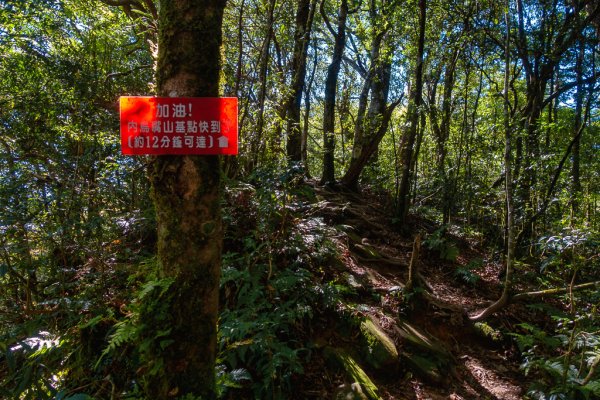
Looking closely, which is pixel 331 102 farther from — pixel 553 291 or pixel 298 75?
pixel 553 291

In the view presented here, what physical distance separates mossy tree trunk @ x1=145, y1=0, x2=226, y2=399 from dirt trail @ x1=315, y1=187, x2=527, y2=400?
2341mm

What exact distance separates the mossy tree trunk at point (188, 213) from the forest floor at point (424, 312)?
149cm

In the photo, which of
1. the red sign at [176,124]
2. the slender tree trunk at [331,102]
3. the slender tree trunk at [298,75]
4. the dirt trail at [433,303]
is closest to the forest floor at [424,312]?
the dirt trail at [433,303]

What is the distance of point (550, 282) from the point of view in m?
6.82

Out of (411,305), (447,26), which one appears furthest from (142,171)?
(447,26)

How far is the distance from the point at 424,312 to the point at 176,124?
14.9 feet

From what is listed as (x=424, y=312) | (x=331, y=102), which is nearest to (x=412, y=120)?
(x=331, y=102)

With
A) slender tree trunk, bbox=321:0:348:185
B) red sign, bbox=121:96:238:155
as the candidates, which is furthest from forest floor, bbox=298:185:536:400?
red sign, bbox=121:96:238:155

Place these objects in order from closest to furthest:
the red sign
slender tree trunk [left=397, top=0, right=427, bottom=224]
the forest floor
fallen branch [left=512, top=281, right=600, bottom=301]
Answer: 1. the red sign
2. the forest floor
3. fallen branch [left=512, top=281, right=600, bottom=301]
4. slender tree trunk [left=397, top=0, right=427, bottom=224]

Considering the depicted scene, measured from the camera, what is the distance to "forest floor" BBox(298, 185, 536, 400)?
3.98 metres

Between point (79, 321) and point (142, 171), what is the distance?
2248 millimetres

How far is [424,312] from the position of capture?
17.3 feet

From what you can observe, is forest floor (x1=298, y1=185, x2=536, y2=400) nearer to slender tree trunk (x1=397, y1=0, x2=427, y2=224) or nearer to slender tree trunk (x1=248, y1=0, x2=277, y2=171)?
slender tree trunk (x1=397, y1=0, x2=427, y2=224)

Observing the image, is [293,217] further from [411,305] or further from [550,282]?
[550,282]
